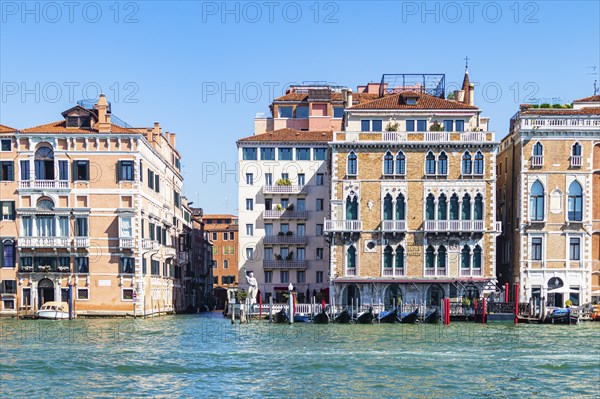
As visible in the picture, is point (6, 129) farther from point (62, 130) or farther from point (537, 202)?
point (537, 202)

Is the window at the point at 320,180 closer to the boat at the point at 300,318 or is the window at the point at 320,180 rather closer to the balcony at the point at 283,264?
the balcony at the point at 283,264

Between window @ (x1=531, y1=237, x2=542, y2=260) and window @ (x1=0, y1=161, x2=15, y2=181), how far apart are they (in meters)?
26.4

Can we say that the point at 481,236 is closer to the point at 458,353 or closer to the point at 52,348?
the point at 458,353

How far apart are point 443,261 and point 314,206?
10.9m

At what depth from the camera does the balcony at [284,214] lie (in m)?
49.7

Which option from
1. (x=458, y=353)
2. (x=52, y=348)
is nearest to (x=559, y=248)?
(x=458, y=353)

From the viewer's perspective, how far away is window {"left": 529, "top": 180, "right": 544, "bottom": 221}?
41438mm

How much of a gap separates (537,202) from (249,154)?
56.2 feet

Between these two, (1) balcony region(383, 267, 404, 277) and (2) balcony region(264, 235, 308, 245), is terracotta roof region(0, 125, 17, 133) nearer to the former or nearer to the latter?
(2) balcony region(264, 235, 308, 245)

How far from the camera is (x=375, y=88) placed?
5697cm

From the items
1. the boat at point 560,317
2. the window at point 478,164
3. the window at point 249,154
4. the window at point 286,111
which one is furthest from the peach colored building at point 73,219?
the boat at point 560,317

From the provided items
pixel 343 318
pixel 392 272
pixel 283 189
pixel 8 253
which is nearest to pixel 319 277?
pixel 283 189

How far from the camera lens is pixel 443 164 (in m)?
41.7

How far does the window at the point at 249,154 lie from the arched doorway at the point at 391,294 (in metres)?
12.9
